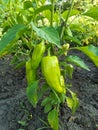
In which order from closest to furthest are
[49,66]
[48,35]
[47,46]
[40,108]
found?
[48,35] < [49,66] < [47,46] < [40,108]

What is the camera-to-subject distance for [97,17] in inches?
68.1

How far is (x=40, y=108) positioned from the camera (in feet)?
7.27

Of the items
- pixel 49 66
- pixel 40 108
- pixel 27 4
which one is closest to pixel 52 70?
pixel 49 66

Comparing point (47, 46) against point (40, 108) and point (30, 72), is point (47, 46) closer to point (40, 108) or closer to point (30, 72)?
point (30, 72)

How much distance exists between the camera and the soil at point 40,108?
82.9 inches

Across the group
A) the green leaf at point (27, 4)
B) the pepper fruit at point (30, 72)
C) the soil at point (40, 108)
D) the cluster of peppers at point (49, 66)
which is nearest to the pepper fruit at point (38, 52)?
the cluster of peppers at point (49, 66)

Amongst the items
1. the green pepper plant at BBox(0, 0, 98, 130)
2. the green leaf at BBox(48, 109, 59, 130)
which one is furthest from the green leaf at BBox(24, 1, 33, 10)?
the green leaf at BBox(48, 109, 59, 130)

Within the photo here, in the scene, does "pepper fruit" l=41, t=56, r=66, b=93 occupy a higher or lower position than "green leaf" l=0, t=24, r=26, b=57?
lower

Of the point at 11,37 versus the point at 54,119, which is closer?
the point at 11,37

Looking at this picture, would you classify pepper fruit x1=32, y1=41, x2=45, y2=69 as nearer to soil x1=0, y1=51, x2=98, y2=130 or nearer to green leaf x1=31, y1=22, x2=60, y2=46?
green leaf x1=31, y1=22, x2=60, y2=46

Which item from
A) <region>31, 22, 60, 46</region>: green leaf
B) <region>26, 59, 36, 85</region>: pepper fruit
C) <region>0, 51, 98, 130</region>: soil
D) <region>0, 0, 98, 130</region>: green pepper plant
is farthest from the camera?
<region>0, 51, 98, 130</region>: soil

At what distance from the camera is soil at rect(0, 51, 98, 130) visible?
211 cm

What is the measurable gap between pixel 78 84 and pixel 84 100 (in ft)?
0.74

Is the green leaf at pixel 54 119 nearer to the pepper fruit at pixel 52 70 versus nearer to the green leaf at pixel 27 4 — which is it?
the pepper fruit at pixel 52 70
